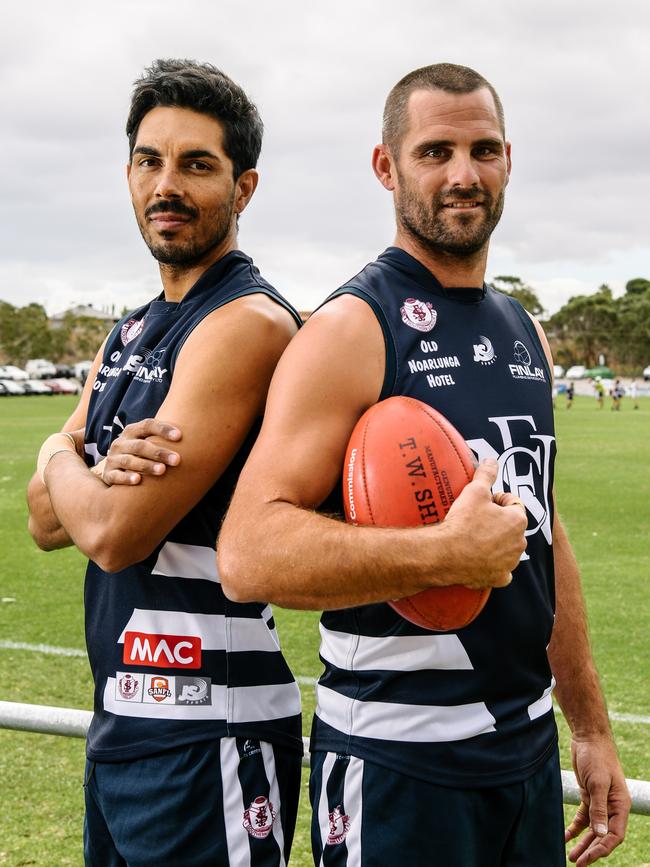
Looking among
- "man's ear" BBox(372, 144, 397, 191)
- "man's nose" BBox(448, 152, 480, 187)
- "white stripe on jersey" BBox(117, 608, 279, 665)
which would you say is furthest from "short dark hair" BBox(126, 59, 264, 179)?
"white stripe on jersey" BBox(117, 608, 279, 665)

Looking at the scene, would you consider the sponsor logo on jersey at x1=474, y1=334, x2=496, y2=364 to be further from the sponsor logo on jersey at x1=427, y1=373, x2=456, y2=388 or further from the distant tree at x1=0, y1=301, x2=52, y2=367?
the distant tree at x1=0, y1=301, x2=52, y2=367

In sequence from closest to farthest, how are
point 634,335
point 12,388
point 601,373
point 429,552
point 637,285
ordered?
point 429,552
point 12,388
point 601,373
point 634,335
point 637,285

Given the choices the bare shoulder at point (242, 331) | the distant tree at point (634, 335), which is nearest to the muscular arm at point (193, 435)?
the bare shoulder at point (242, 331)

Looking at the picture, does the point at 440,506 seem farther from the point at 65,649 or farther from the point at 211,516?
the point at 65,649

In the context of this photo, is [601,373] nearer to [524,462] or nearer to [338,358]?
[524,462]

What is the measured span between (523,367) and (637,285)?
111m

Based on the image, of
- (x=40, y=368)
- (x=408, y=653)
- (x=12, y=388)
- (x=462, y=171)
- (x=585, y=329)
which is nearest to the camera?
(x=408, y=653)

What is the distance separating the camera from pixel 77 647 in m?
6.41

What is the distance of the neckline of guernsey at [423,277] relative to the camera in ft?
7.38

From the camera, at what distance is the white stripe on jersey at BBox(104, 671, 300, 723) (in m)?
2.10

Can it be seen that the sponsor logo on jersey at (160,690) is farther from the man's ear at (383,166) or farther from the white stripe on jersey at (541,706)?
the man's ear at (383,166)

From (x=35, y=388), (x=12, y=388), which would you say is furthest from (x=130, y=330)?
(x=35, y=388)

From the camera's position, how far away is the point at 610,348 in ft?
300

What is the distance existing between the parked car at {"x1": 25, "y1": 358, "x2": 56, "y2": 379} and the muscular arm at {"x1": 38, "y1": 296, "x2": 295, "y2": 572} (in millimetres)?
75373
